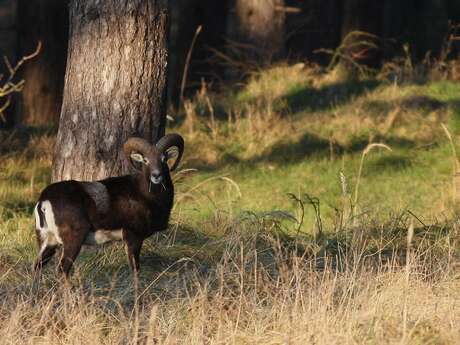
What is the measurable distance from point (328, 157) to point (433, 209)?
7.57 ft

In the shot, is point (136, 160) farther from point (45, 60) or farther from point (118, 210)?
point (45, 60)

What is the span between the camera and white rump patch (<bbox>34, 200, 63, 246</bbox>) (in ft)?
30.4

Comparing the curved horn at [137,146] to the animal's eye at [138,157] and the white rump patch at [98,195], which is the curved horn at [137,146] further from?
the white rump patch at [98,195]

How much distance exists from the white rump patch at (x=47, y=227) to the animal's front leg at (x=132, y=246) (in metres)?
0.60

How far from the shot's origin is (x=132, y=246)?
9.59m

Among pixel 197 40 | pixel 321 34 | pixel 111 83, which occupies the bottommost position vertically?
pixel 321 34

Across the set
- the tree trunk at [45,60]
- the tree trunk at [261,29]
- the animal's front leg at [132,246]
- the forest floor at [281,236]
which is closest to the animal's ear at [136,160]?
the animal's front leg at [132,246]

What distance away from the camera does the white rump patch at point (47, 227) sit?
926cm

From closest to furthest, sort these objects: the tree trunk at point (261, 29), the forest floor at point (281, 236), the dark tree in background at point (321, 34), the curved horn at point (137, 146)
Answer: the forest floor at point (281, 236)
the curved horn at point (137, 146)
the tree trunk at point (261, 29)
the dark tree in background at point (321, 34)

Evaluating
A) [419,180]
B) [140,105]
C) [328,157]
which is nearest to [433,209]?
[419,180]

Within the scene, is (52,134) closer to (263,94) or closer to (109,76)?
(263,94)

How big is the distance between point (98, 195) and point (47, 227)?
52 centimetres

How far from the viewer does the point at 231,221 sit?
36.3ft

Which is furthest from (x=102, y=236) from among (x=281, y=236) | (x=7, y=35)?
(x=7, y=35)
